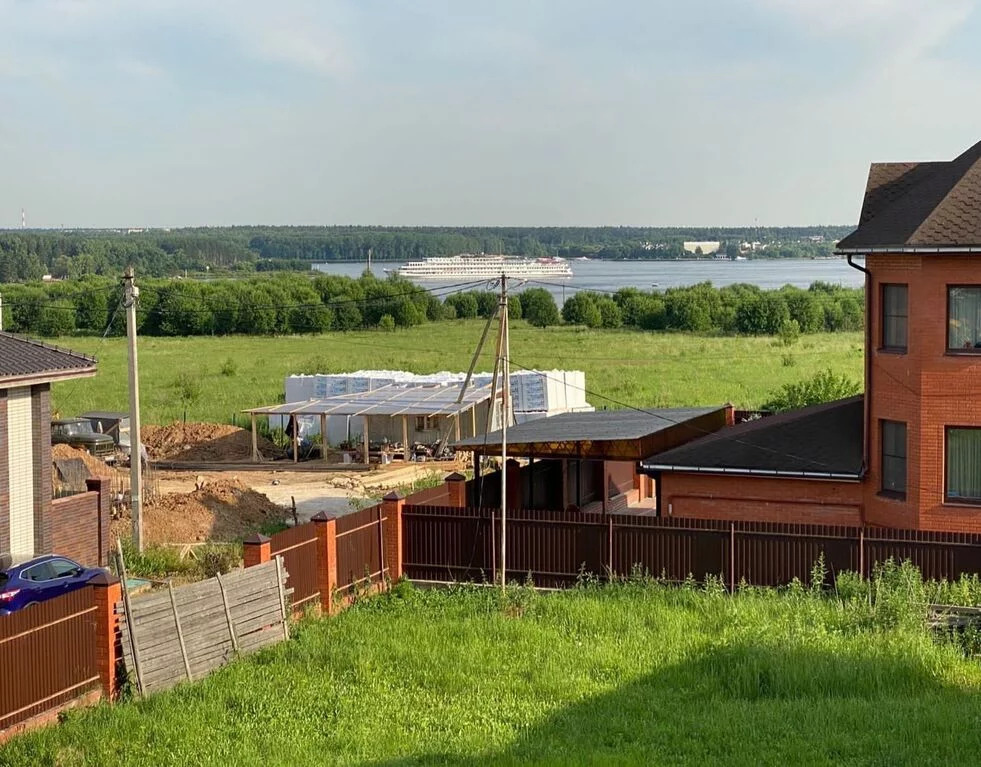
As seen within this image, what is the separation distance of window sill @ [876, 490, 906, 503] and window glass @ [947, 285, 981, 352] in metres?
2.87

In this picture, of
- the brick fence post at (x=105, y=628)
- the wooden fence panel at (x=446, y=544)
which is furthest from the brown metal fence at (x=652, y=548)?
the brick fence post at (x=105, y=628)

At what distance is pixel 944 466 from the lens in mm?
22875

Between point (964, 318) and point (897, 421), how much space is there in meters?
2.25

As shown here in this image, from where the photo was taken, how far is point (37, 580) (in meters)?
21.3

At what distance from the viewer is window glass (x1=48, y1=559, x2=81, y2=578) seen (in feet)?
71.3

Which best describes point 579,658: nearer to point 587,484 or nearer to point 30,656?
point 30,656

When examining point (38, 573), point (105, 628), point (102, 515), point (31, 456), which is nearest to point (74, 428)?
point (102, 515)

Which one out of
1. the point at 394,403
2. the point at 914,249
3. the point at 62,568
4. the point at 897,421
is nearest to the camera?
the point at 62,568

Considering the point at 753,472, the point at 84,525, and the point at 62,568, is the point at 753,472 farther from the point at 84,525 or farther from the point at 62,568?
the point at 84,525

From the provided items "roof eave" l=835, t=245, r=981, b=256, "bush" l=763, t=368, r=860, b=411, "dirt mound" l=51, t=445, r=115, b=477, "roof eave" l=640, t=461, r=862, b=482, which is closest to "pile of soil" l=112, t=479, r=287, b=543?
"dirt mound" l=51, t=445, r=115, b=477

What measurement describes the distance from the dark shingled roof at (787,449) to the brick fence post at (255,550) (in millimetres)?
8870

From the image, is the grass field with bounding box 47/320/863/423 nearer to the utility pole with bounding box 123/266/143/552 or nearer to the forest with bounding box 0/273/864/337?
Result: the forest with bounding box 0/273/864/337

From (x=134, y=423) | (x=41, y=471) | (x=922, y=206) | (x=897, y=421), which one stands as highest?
(x=922, y=206)

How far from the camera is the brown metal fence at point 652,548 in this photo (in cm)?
2053
